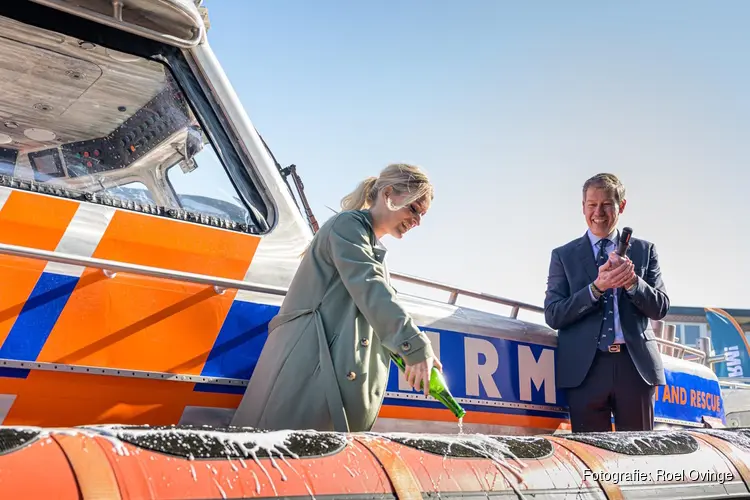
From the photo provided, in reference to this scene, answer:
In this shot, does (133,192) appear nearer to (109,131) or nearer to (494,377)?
(109,131)

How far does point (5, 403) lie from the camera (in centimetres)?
239

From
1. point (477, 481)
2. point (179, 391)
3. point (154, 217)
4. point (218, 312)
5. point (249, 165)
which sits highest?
point (249, 165)

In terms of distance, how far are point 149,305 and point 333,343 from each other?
650 mm

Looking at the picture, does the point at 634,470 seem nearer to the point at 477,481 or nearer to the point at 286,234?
the point at 477,481

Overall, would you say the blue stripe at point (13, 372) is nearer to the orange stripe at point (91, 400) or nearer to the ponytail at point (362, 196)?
the orange stripe at point (91, 400)

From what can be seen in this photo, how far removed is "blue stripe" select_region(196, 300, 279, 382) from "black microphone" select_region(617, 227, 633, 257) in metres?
1.52

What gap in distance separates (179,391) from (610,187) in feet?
7.19

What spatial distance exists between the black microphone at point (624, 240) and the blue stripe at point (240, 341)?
1519 mm

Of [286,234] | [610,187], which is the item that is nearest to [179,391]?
[286,234]

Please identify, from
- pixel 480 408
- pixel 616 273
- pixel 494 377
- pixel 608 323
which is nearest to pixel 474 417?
pixel 480 408

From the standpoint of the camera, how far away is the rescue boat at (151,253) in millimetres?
2471

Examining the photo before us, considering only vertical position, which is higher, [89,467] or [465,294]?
[465,294]

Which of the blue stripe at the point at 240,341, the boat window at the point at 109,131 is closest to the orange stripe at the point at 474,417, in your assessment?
the blue stripe at the point at 240,341

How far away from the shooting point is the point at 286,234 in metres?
3.11
